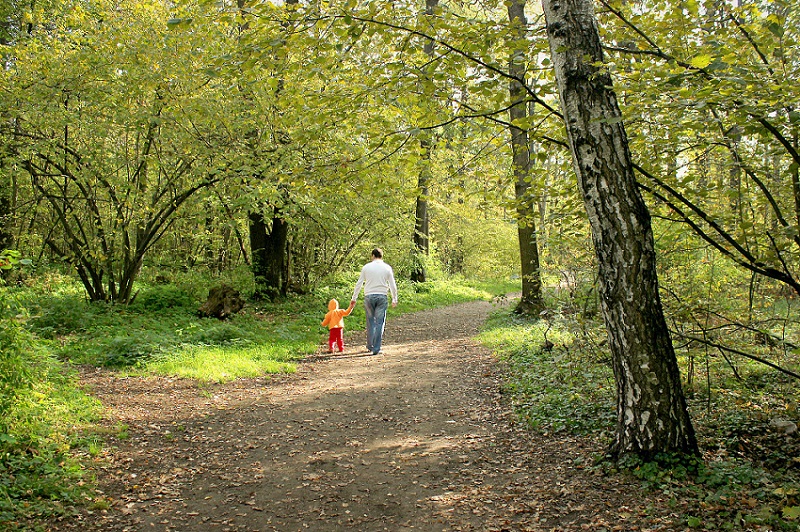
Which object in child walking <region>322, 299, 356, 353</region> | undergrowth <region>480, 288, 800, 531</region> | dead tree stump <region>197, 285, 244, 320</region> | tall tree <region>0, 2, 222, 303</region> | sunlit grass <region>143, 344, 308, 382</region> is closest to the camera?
undergrowth <region>480, 288, 800, 531</region>

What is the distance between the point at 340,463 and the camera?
5246mm

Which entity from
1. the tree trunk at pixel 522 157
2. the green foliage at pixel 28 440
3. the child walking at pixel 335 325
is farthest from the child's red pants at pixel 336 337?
the green foliage at pixel 28 440

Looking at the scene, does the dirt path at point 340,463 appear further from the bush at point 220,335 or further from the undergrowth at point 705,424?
the bush at point 220,335

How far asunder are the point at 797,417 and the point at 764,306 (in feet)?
4.45

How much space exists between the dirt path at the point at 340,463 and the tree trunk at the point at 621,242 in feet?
2.12

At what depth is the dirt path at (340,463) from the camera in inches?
162

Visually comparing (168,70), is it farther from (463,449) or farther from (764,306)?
(764,306)

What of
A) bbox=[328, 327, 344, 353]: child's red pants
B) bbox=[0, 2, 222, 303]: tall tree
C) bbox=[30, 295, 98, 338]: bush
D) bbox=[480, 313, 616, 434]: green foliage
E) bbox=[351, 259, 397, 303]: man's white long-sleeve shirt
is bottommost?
bbox=[480, 313, 616, 434]: green foliage

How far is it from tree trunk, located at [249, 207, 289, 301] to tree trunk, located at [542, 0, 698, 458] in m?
12.3

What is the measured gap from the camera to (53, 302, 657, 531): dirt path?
162 inches

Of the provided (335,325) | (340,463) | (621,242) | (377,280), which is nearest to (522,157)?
(377,280)

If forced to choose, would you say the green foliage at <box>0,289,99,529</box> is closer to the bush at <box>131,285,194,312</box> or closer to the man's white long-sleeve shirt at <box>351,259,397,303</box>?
the man's white long-sleeve shirt at <box>351,259,397,303</box>

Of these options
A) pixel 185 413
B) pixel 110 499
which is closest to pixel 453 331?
pixel 185 413

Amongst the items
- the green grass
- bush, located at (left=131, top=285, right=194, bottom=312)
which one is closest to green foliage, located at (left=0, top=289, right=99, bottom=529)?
the green grass
